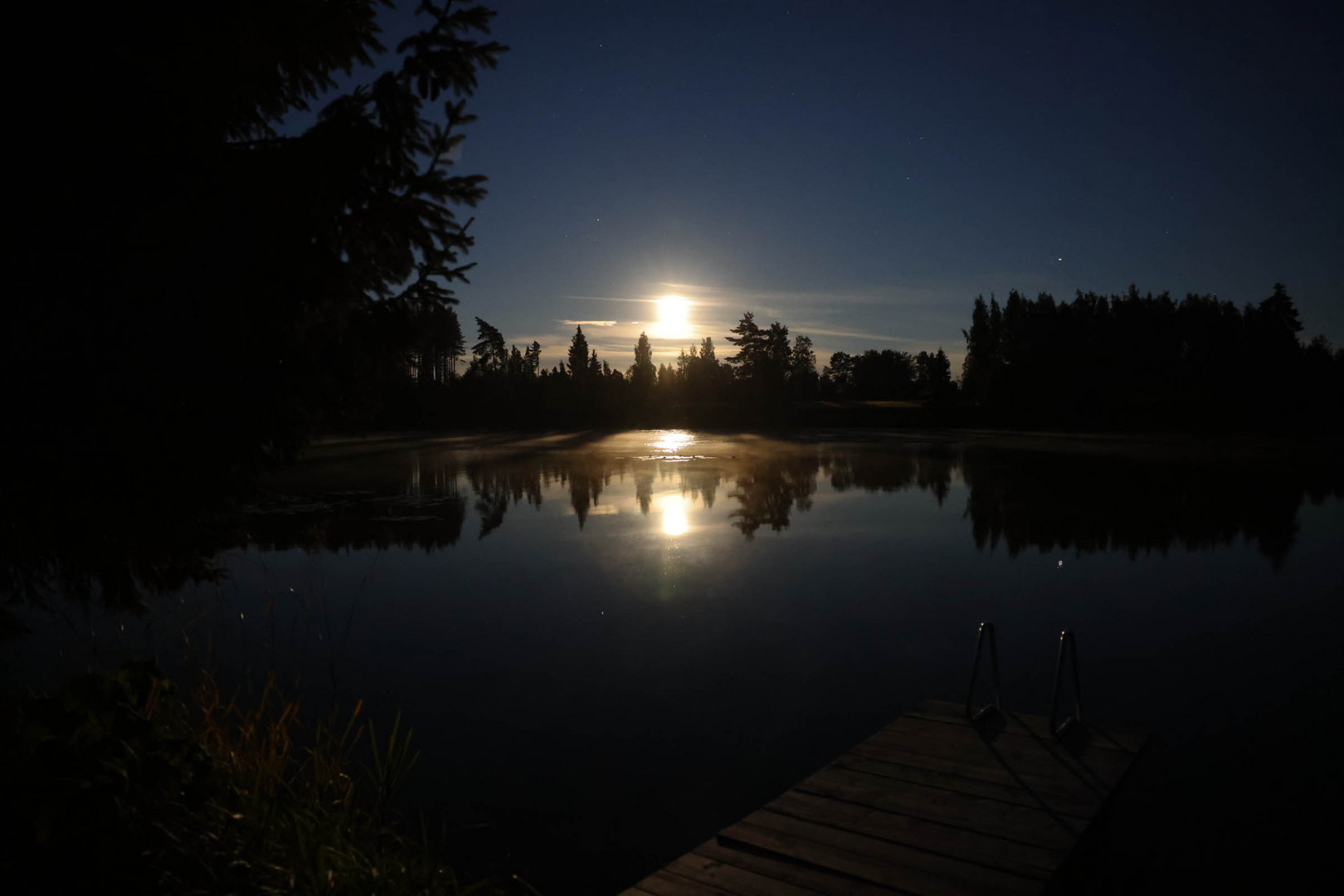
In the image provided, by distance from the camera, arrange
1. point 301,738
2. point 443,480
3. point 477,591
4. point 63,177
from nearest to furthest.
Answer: point 63,177
point 301,738
point 477,591
point 443,480

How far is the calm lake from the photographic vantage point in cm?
602

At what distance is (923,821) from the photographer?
504cm

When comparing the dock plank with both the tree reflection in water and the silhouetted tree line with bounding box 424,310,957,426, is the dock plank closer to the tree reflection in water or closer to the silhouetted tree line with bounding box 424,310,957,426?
the tree reflection in water

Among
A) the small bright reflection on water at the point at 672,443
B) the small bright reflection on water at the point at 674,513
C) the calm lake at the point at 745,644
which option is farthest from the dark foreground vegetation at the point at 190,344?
the small bright reflection on water at the point at 672,443

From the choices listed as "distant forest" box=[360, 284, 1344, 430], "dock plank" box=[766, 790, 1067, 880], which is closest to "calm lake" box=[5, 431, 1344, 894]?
"dock plank" box=[766, 790, 1067, 880]

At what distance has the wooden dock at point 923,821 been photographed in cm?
441

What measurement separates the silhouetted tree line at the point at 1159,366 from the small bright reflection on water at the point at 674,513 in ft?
209

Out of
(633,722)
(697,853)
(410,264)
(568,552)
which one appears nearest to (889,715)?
(633,722)

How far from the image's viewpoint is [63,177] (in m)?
4.53

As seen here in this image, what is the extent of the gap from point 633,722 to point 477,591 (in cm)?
529

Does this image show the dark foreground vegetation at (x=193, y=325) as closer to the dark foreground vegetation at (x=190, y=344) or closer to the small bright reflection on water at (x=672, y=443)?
the dark foreground vegetation at (x=190, y=344)

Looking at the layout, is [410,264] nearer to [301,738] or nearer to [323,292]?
[323,292]

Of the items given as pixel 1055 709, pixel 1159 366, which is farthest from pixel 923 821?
pixel 1159 366

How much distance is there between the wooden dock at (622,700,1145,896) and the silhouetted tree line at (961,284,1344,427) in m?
76.1
